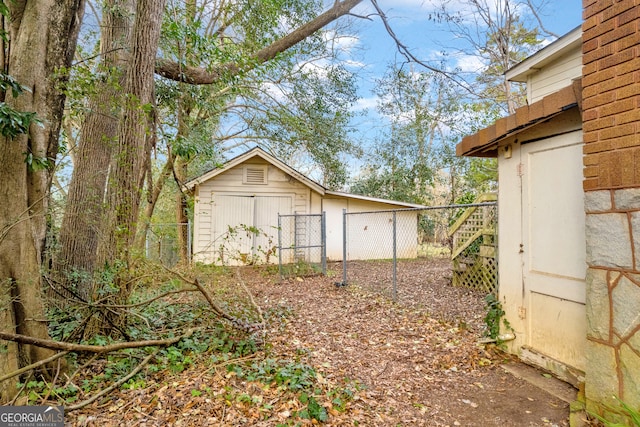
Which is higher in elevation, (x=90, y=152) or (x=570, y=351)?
(x=90, y=152)

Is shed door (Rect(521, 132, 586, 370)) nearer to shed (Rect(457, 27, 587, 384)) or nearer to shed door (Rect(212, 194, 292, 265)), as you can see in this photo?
shed (Rect(457, 27, 587, 384))

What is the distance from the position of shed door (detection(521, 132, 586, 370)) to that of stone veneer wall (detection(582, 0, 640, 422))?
56 centimetres

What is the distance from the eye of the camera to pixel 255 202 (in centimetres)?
1103

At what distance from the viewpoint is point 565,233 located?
315 cm

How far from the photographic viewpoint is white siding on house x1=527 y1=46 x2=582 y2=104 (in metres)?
5.06

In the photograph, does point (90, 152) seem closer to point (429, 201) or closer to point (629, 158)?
point (629, 158)

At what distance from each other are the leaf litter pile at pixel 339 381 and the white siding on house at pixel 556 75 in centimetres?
385

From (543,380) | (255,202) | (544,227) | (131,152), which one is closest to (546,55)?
(544,227)

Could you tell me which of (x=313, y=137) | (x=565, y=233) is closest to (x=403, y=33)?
(x=313, y=137)

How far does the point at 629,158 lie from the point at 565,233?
3.54ft

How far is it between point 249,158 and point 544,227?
29.4 feet

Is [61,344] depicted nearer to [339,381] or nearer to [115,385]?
[115,385]

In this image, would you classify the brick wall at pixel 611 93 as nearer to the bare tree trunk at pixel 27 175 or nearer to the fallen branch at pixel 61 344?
the fallen branch at pixel 61 344

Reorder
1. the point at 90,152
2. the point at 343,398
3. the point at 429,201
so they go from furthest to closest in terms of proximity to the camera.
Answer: the point at 429,201
the point at 90,152
the point at 343,398
